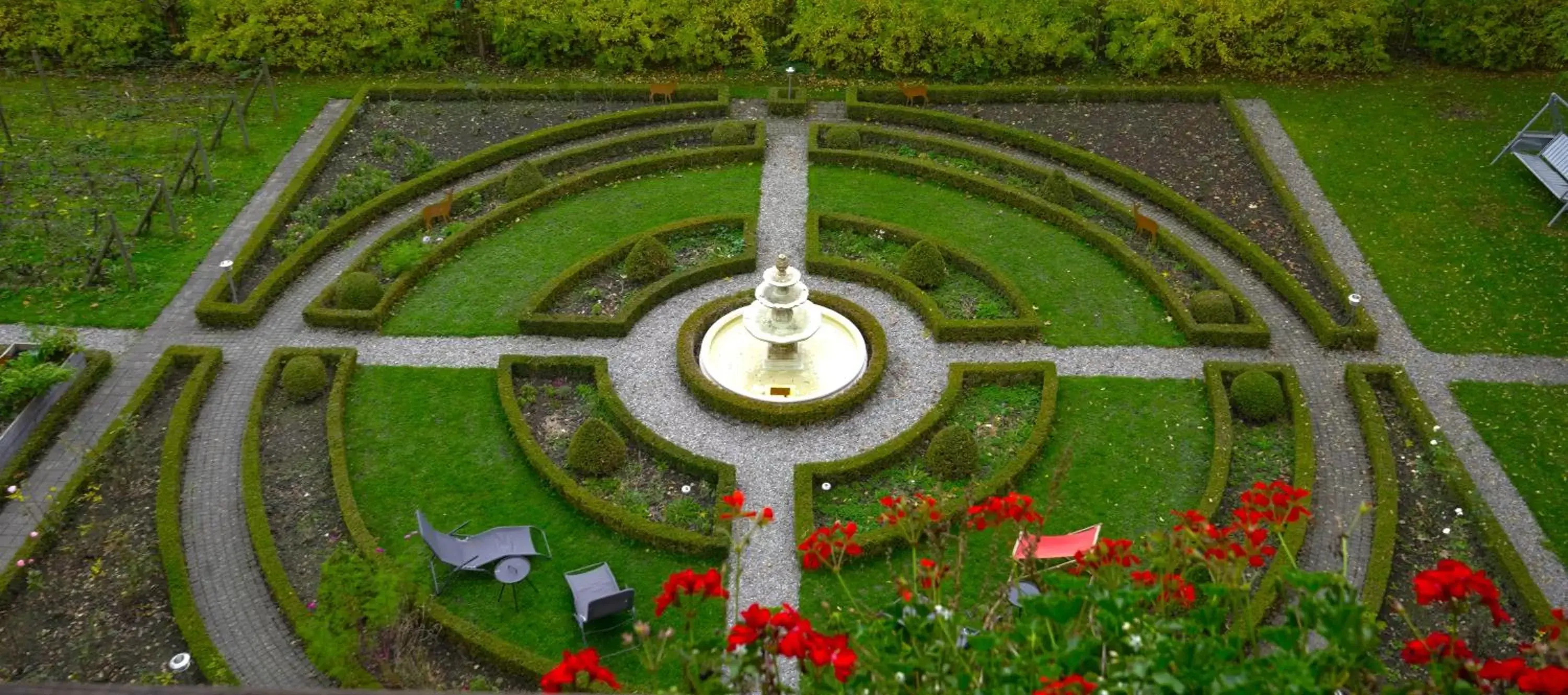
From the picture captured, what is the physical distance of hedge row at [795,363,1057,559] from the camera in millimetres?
18031

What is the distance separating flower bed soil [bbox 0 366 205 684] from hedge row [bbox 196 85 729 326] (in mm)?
4360

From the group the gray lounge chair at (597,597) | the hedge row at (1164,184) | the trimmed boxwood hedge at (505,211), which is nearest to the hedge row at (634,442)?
the gray lounge chair at (597,597)

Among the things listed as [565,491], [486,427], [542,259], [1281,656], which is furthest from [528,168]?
[1281,656]

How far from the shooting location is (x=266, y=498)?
19.0 metres

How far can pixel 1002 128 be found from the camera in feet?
99.0

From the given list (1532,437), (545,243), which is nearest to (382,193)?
(545,243)

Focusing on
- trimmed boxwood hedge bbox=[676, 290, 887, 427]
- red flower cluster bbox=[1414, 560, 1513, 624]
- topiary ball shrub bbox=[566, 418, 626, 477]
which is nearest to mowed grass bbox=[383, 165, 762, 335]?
trimmed boxwood hedge bbox=[676, 290, 887, 427]

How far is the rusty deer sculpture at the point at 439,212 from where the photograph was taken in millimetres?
25672

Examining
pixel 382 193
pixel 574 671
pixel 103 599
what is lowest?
pixel 103 599

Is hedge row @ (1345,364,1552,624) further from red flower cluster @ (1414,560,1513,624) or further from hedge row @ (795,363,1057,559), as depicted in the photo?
red flower cluster @ (1414,560,1513,624)

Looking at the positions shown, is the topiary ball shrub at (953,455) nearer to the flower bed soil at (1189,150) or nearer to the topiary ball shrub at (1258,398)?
the topiary ball shrub at (1258,398)

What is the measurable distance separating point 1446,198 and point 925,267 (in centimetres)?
1367

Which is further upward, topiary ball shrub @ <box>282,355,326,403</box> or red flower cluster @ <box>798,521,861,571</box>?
red flower cluster @ <box>798,521,861,571</box>

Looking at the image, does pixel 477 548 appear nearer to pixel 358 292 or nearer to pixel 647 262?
pixel 358 292
